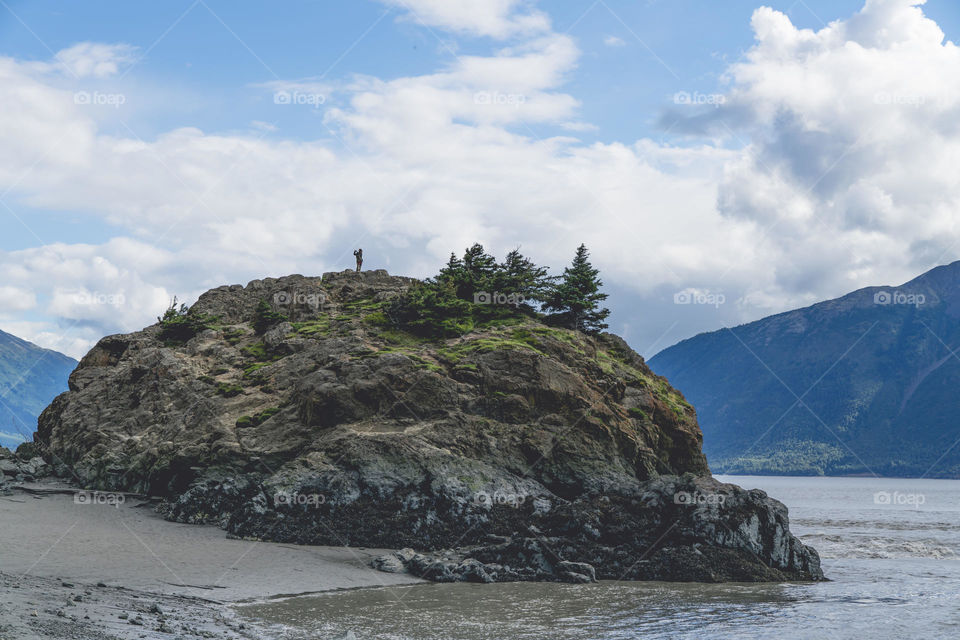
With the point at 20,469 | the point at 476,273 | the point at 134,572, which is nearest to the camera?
the point at 134,572

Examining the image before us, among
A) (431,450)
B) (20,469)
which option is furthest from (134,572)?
(20,469)

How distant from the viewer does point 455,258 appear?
57844 millimetres

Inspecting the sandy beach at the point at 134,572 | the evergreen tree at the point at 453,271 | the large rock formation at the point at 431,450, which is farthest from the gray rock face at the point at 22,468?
the evergreen tree at the point at 453,271

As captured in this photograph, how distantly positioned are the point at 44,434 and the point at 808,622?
191 feet

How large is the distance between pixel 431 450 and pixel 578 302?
19.5 m

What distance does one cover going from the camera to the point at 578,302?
5325 centimetres

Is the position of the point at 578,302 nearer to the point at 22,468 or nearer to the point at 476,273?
the point at 476,273

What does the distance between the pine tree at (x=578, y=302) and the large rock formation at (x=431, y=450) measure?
1644 millimetres

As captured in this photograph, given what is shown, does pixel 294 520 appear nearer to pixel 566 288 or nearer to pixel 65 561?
pixel 65 561

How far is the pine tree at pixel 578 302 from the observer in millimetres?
53594

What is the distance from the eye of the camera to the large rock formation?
3475 cm

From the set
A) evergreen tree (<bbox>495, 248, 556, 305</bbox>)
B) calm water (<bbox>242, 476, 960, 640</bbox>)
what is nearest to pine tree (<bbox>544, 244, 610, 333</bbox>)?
evergreen tree (<bbox>495, 248, 556, 305</bbox>)

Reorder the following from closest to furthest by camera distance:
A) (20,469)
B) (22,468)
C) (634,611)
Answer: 1. (634,611)
2. (20,469)
3. (22,468)

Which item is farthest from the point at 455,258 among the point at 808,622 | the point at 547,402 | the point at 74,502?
the point at 808,622
